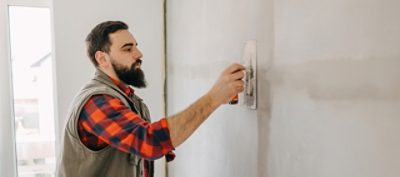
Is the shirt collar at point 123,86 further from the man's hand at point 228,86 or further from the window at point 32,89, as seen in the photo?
the window at point 32,89

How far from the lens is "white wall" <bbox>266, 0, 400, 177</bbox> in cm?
58

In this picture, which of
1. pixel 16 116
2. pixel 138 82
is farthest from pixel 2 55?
pixel 138 82

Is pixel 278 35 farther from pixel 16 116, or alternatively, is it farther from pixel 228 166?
pixel 16 116

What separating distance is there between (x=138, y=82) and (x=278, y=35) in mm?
741

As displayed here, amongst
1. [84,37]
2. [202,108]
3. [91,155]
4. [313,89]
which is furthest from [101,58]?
[84,37]

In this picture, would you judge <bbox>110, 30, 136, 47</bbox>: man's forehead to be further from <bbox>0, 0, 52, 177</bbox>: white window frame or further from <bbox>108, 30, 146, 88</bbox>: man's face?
<bbox>0, 0, 52, 177</bbox>: white window frame

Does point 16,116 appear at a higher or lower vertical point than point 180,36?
lower

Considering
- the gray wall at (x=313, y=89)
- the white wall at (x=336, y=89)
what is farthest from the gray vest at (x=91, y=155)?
the white wall at (x=336, y=89)

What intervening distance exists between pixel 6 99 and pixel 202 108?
223 centimetres

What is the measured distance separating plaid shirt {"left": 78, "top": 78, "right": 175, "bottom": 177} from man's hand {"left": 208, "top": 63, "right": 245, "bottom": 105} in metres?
0.18

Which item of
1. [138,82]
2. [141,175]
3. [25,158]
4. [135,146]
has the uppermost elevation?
[138,82]

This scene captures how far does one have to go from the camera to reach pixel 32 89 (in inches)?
110

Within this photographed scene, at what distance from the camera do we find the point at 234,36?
1279 millimetres

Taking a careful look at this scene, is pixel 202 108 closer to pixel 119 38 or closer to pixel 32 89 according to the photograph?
pixel 119 38
